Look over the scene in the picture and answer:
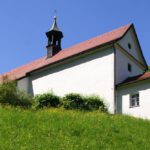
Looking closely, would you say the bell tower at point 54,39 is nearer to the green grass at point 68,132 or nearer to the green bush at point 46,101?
the green bush at point 46,101

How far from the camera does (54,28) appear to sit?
145 feet

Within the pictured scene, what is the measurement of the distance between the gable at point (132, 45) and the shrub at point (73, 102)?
22.0 ft

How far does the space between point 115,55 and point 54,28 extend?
517 inches

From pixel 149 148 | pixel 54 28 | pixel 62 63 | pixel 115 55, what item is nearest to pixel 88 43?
pixel 62 63

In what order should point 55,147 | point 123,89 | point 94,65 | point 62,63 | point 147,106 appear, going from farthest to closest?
point 62,63 → point 94,65 → point 123,89 → point 147,106 → point 55,147

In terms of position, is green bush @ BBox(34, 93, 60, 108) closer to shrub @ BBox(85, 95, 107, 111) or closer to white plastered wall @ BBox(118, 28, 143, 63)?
shrub @ BBox(85, 95, 107, 111)

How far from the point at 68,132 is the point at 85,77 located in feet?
54.0

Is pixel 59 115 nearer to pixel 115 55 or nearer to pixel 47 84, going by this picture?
pixel 115 55

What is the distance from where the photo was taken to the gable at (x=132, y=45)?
113 ft

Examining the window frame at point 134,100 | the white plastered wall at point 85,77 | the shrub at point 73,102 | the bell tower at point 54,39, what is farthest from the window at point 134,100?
the bell tower at point 54,39

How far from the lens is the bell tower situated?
41688 mm

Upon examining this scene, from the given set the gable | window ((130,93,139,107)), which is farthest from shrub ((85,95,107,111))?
the gable

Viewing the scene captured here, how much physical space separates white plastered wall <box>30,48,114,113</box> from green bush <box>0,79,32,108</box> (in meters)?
5.27

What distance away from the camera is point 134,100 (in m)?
30.4
